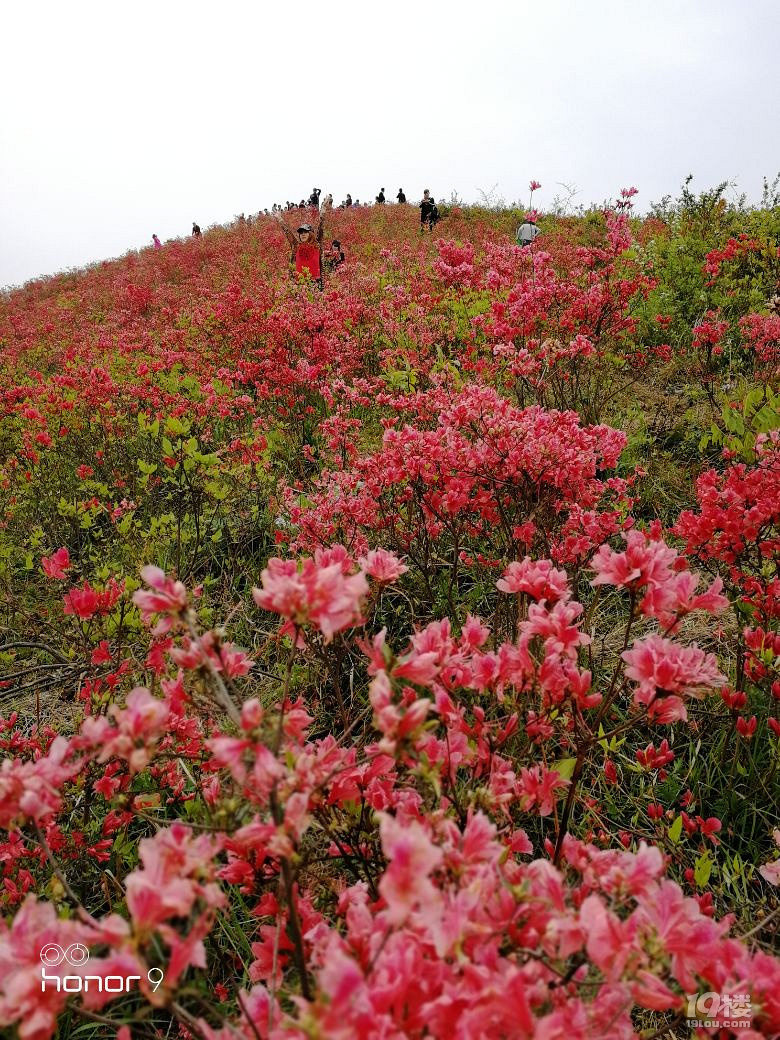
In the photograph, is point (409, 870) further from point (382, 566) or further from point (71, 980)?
point (382, 566)

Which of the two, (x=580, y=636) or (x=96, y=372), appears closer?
(x=580, y=636)

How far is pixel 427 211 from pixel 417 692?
1732 cm

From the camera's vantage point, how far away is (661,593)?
1.27 meters

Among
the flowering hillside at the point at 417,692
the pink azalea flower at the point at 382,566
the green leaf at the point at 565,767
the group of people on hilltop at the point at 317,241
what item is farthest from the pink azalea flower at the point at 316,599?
the group of people on hilltop at the point at 317,241

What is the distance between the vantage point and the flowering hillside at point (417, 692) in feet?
2.74

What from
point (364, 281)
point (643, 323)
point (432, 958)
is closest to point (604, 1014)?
point (432, 958)

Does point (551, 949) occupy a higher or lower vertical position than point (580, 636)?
lower

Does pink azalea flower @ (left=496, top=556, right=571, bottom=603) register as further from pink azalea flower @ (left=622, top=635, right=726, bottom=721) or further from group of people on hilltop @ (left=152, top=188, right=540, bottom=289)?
group of people on hilltop @ (left=152, top=188, right=540, bottom=289)

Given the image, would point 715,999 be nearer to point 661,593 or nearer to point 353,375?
point 661,593

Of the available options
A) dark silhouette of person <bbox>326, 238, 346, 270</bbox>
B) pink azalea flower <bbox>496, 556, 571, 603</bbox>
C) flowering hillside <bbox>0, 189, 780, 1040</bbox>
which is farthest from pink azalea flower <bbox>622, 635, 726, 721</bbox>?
dark silhouette of person <bbox>326, 238, 346, 270</bbox>

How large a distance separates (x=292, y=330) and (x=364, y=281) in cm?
295

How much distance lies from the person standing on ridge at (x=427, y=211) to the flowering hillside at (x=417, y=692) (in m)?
11.6

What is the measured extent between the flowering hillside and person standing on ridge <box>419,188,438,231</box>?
11604 millimetres

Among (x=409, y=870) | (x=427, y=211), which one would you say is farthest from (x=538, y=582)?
(x=427, y=211)
